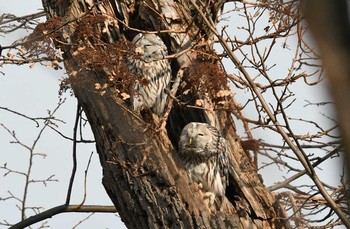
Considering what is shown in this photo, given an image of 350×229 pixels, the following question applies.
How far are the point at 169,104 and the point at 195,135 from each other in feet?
1.18

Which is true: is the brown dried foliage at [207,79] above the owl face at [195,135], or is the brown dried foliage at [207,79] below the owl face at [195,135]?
above

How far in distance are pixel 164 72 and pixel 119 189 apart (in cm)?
134

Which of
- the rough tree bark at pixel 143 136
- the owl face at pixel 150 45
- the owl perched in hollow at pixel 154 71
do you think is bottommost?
the rough tree bark at pixel 143 136

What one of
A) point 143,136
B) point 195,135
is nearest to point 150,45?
point 195,135

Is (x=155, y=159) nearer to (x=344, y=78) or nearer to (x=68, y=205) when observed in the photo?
(x=68, y=205)

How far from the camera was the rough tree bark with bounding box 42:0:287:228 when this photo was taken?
389 cm

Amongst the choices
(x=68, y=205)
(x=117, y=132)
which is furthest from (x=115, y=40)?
(x=68, y=205)

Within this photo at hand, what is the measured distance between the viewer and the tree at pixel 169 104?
3.87 m

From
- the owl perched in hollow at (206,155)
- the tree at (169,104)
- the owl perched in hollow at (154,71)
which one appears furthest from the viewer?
the owl perched in hollow at (154,71)

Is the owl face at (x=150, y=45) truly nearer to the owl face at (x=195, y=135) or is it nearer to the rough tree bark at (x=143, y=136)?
the rough tree bark at (x=143, y=136)

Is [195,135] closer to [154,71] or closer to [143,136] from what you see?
[154,71]

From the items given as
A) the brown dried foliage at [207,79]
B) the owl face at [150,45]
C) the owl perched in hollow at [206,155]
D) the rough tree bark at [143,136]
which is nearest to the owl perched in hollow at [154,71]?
the owl face at [150,45]

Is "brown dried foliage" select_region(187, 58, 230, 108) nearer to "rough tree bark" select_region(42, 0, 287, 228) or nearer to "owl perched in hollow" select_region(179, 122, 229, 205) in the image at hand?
A: "rough tree bark" select_region(42, 0, 287, 228)

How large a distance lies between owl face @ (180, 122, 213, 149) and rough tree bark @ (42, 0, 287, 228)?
8 cm
